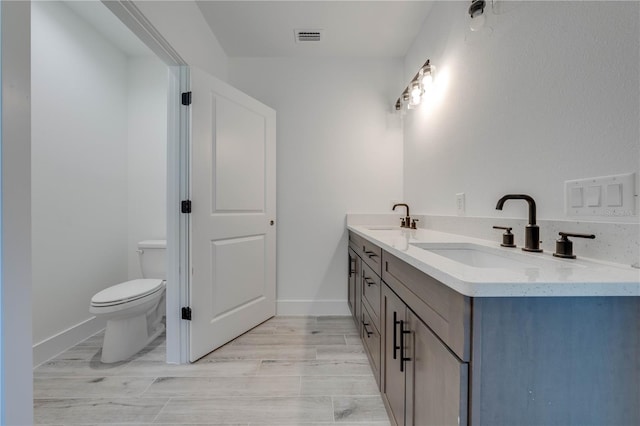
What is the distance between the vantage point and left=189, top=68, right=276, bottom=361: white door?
5.48ft

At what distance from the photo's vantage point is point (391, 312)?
1048 mm

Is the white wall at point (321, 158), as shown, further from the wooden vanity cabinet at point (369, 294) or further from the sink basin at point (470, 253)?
the sink basin at point (470, 253)

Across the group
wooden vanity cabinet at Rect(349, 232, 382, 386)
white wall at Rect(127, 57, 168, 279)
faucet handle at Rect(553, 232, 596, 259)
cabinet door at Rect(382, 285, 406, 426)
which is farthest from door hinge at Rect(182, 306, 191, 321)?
faucet handle at Rect(553, 232, 596, 259)

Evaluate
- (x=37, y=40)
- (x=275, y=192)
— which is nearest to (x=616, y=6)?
(x=275, y=192)

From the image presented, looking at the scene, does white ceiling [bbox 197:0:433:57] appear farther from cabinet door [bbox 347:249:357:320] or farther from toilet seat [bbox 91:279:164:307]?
toilet seat [bbox 91:279:164:307]

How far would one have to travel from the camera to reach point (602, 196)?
723 millimetres

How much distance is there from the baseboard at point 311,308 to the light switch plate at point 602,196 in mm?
1884

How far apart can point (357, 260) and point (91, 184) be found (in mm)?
2148

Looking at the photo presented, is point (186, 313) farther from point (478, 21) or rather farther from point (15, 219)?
point (478, 21)

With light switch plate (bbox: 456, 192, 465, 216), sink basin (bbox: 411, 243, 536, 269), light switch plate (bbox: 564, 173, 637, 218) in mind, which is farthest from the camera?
light switch plate (bbox: 456, 192, 465, 216)

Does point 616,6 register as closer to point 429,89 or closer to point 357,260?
point 429,89

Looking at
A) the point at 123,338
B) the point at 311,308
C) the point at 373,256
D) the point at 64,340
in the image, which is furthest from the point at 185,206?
the point at 311,308

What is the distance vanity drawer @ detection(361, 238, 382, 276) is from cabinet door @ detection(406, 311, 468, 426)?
0.40m

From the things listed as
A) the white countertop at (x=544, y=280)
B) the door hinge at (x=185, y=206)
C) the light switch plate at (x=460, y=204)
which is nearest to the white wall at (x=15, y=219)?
the door hinge at (x=185, y=206)
